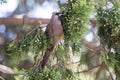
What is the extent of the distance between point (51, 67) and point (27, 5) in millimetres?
2798

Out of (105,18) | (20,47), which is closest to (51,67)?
(20,47)

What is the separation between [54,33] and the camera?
5.81 feet

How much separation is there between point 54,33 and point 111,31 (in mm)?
308

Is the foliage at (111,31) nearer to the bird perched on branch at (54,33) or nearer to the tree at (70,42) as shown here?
the tree at (70,42)

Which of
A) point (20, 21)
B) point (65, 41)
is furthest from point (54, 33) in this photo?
point (20, 21)

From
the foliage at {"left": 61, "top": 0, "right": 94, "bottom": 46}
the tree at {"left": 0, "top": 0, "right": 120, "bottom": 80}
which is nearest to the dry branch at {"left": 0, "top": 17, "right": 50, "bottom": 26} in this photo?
the tree at {"left": 0, "top": 0, "right": 120, "bottom": 80}

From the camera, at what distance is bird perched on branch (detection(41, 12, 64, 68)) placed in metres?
1.76

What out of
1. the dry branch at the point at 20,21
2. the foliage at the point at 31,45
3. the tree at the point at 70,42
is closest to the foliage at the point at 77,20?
the tree at the point at 70,42

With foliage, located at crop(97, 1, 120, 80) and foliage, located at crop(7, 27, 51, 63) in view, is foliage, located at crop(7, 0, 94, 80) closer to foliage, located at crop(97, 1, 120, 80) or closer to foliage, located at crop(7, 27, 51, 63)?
foliage, located at crop(7, 27, 51, 63)

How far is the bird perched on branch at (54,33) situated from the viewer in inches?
69.4

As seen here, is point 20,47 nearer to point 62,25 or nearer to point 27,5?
point 62,25

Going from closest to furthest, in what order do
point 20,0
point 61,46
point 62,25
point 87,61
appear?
point 62,25 → point 61,46 → point 87,61 → point 20,0

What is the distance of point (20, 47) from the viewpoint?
6.00ft

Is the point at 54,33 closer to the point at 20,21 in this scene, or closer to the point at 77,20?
the point at 77,20
